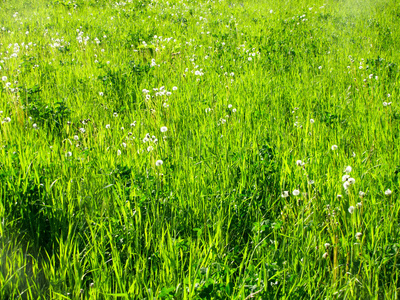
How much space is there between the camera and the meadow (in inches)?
64.7

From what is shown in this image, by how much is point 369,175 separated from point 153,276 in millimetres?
1769

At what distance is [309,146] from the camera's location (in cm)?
299

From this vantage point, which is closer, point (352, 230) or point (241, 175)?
point (352, 230)

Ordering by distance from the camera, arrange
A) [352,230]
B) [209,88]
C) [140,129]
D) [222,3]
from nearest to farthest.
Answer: [352,230]
[140,129]
[209,88]
[222,3]

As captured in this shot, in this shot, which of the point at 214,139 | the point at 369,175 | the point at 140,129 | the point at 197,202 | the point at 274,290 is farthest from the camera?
the point at 140,129

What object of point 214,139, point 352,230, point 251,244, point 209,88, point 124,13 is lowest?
point 251,244

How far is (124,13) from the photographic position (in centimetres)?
951

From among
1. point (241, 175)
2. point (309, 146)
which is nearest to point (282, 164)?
point (241, 175)

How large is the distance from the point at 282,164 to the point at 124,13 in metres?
8.62

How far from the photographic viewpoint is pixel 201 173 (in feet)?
7.86

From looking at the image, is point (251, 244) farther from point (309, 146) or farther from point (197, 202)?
point (309, 146)

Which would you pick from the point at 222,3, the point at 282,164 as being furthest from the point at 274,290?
the point at 222,3

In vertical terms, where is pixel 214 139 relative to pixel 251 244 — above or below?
above

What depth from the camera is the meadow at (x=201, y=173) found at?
1.64 m
